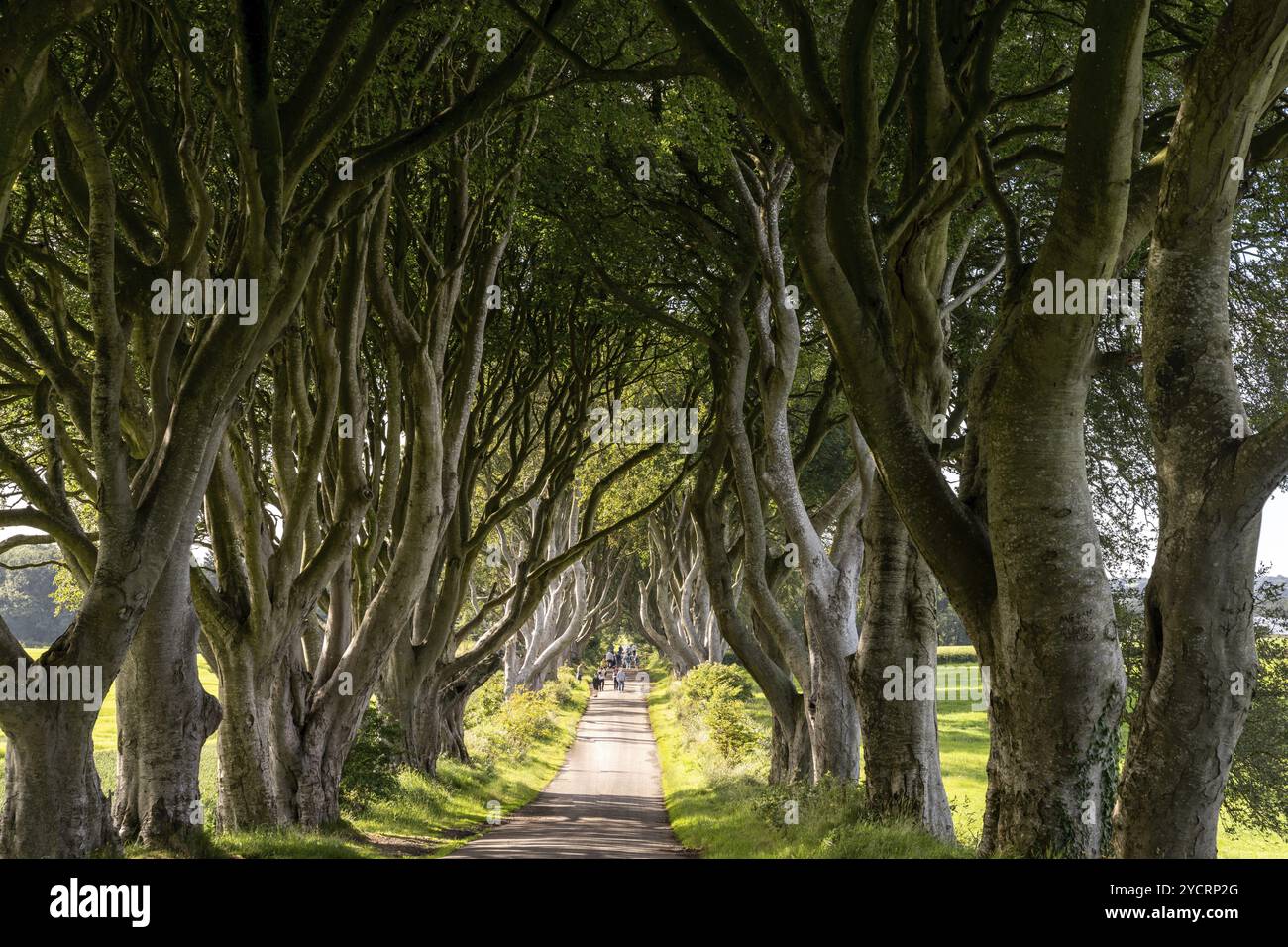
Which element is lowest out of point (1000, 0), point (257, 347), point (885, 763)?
point (885, 763)

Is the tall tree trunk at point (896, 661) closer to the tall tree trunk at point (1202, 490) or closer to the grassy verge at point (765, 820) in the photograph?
the grassy verge at point (765, 820)

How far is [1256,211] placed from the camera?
34.2 feet

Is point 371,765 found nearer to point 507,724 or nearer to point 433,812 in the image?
point 433,812

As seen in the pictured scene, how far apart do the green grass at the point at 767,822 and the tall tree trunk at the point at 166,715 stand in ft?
16.8

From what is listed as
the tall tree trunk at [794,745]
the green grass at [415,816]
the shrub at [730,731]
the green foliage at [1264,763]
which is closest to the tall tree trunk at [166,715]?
the green grass at [415,816]

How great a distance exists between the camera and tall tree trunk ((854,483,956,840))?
8.88 metres

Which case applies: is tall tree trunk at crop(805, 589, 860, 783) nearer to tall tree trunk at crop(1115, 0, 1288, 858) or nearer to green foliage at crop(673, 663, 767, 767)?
tall tree trunk at crop(1115, 0, 1288, 858)

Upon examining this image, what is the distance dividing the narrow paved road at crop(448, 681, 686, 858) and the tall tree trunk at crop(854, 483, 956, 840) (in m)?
3.23

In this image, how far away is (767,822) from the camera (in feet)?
35.9

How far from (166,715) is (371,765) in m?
5.98
